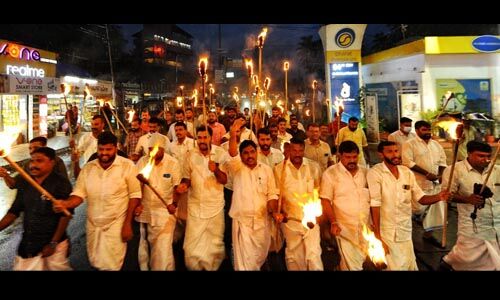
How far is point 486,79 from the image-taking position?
1550 centimetres

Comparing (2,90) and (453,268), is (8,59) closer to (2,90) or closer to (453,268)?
(2,90)

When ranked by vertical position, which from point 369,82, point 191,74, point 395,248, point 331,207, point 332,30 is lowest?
point 395,248

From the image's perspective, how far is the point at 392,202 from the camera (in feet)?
14.2

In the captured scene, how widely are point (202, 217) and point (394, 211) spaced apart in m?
2.42

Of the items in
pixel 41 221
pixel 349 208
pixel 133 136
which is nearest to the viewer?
pixel 41 221

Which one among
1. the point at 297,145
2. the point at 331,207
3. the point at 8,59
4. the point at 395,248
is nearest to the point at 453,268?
the point at 395,248

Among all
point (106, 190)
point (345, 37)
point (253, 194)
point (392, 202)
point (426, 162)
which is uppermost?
point (345, 37)

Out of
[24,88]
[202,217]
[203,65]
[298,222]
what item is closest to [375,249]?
[298,222]

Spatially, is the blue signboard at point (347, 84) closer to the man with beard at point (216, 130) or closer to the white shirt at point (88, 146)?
the man with beard at point (216, 130)

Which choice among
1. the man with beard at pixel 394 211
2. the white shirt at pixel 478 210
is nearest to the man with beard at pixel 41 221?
the man with beard at pixel 394 211

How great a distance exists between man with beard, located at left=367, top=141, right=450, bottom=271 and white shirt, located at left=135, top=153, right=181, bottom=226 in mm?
2582

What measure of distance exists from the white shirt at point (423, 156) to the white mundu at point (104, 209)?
465 cm

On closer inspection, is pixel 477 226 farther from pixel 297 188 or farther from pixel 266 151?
pixel 266 151

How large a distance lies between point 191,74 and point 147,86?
53.7ft
